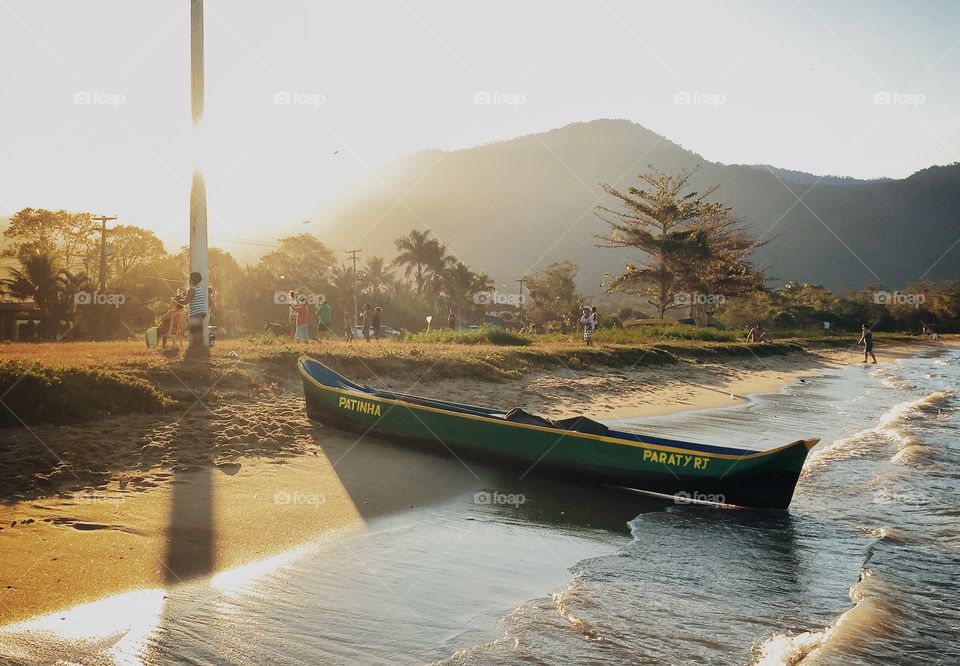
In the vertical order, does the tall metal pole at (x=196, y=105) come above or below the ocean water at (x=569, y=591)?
above

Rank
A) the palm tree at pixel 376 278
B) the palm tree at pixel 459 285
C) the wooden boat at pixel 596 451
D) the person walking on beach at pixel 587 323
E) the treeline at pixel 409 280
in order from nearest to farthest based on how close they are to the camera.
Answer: the wooden boat at pixel 596 451, the person walking on beach at pixel 587 323, the treeline at pixel 409 280, the palm tree at pixel 376 278, the palm tree at pixel 459 285

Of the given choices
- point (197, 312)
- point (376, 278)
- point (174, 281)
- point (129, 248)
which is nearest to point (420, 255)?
point (376, 278)

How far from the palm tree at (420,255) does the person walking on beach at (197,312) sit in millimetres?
68729

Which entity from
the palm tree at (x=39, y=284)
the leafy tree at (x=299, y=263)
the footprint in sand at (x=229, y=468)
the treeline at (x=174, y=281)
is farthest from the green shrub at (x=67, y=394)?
the leafy tree at (x=299, y=263)

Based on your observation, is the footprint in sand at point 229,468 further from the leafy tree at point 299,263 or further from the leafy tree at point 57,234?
the leafy tree at point 299,263

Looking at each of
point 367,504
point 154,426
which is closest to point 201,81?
point 154,426

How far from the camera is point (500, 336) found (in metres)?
29.2

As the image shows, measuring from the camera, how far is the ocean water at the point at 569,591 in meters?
5.22

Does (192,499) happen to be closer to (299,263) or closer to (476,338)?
(476,338)

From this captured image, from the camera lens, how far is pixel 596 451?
1003cm

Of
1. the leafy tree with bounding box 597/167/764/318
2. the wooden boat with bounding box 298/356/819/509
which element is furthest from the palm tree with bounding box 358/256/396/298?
the wooden boat with bounding box 298/356/819/509

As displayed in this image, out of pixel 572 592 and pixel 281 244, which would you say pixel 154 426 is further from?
pixel 281 244

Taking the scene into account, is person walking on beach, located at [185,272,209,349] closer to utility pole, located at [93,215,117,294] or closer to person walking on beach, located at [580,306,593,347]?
person walking on beach, located at [580,306,593,347]

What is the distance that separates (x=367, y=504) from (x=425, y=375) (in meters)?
9.26
